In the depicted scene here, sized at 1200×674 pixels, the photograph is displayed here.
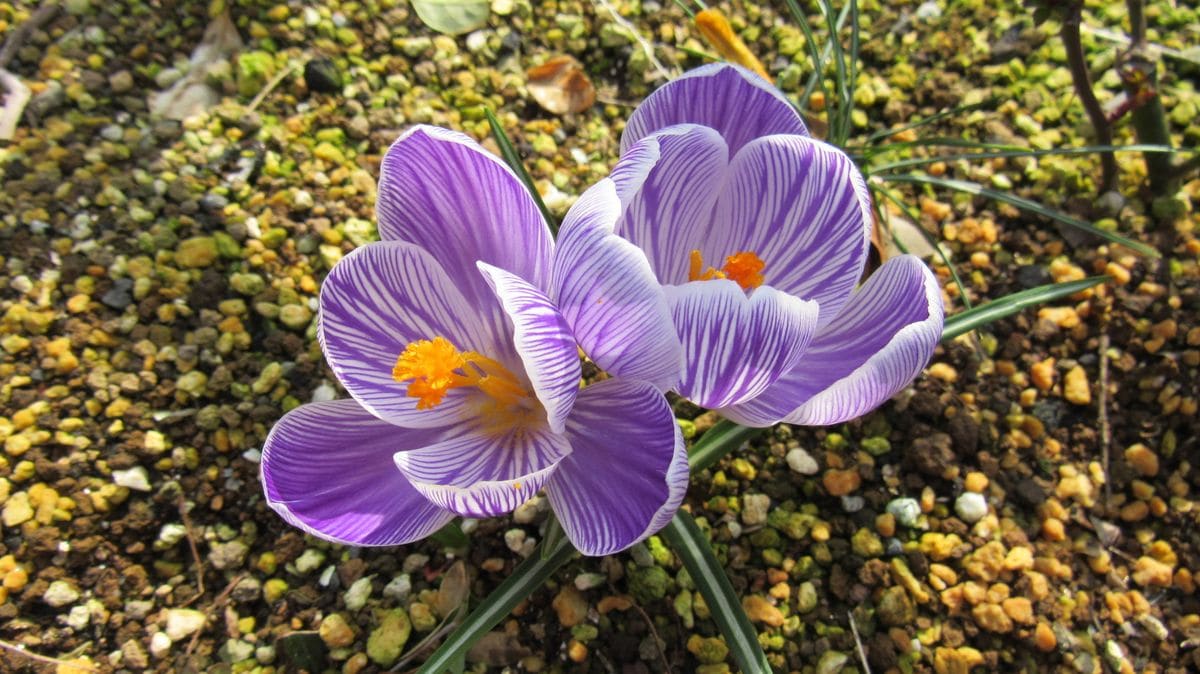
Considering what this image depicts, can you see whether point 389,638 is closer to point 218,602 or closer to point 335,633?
point 335,633

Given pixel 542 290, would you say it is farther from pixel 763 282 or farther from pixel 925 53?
pixel 925 53

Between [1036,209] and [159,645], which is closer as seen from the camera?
[159,645]

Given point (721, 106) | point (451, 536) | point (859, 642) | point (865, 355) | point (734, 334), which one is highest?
point (721, 106)

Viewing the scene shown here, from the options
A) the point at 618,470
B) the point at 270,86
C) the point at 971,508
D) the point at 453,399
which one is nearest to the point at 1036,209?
the point at 971,508

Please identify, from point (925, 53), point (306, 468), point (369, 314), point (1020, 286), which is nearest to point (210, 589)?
point (306, 468)

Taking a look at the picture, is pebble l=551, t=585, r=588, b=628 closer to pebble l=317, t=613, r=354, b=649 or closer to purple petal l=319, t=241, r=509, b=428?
pebble l=317, t=613, r=354, b=649

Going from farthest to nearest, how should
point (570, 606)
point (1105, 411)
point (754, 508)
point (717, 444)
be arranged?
point (1105, 411) → point (754, 508) → point (570, 606) → point (717, 444)
